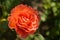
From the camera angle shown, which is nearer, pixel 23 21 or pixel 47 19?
pixel 23 21

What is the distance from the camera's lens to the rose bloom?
1328 millimetres

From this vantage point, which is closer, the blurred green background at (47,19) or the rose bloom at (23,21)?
the rose bloom at (23,21)

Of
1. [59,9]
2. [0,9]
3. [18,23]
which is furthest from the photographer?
[0,9]

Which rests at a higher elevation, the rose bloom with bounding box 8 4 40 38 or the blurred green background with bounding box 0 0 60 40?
the rose bloom with bounding box 8 4 40 38

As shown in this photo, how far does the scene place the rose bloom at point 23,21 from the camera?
133 centimetres

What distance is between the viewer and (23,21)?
53.0 inches

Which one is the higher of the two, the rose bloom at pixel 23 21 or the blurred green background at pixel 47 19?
the rose bloom at pixel 23 21

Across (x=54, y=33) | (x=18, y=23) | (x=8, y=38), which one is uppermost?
(x=18, y=23)

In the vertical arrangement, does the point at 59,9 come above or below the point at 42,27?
above

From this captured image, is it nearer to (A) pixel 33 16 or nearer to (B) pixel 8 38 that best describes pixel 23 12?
(A) pixel 33 16

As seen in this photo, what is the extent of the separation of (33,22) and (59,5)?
2.10 ft

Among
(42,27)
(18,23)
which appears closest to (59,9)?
(42,27)

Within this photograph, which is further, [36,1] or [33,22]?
[36,1]

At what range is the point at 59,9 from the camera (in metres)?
1.92
